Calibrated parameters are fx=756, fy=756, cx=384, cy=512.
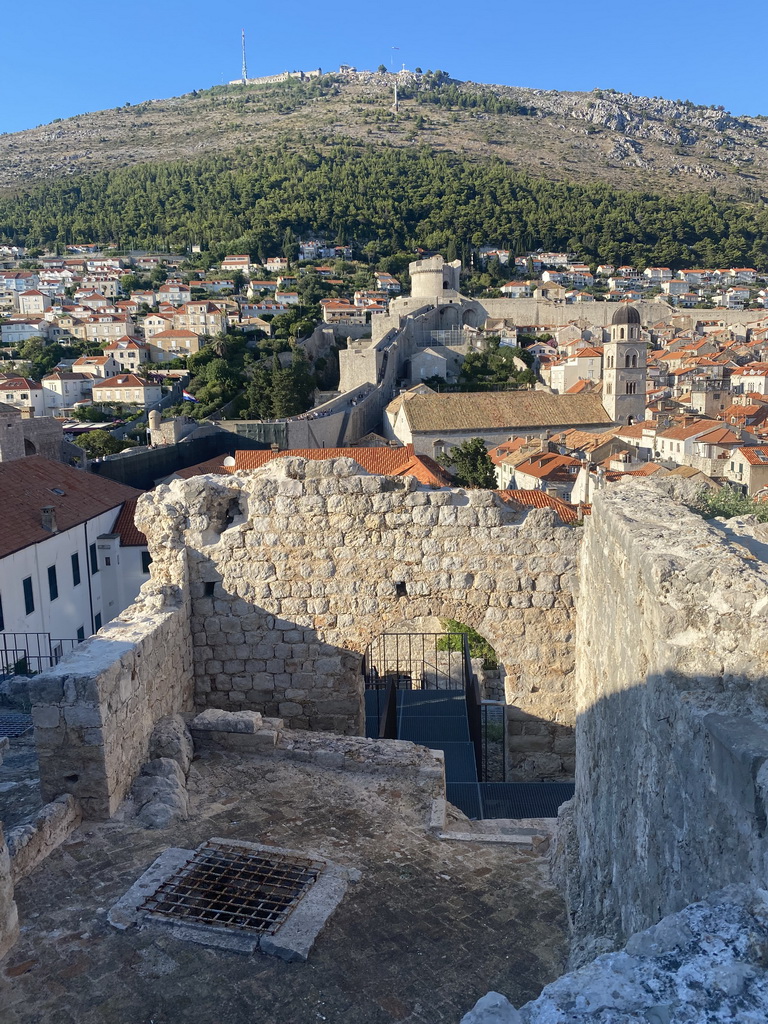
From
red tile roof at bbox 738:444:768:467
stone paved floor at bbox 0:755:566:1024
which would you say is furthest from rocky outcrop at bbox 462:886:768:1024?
red tile roof at bbox 738:444:768:467

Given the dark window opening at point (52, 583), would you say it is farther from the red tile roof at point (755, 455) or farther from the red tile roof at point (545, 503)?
the red tile roof at point (755, 455)

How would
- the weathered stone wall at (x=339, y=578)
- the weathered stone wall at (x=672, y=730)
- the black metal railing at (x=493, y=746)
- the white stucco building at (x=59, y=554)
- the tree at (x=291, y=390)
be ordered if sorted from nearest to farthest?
the weathered stone wall at (x=672, y=730), the weathered stone wall at (x=339, y=578), the black metal railing at (x=493, y=746), the white stucco building at (x=59, y=554), the tree at (x=291, y=390)

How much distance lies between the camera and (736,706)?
2543mm

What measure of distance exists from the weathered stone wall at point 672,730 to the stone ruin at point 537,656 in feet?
0.03

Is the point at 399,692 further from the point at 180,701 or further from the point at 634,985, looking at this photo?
the point at 634,985

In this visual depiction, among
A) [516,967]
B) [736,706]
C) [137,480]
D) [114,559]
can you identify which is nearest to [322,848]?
[516,967]

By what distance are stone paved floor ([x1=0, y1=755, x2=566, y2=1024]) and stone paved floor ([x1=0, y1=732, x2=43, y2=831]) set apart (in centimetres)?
48

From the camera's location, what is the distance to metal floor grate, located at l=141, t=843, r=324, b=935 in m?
4.16

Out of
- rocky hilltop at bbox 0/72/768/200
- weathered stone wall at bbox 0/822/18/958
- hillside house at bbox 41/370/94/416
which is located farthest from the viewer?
rocky hilltop at bbox 0/72/768/200

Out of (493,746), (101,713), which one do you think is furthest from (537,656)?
(101,713)

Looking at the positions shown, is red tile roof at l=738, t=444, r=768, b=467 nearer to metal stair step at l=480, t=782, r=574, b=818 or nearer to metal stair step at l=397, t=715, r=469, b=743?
metal stair step at l=397, t=715, r=469, b=743

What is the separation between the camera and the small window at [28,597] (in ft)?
57.2

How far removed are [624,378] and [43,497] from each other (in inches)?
1976

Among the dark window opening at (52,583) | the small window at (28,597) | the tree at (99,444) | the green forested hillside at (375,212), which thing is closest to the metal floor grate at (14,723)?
the small window at (28,597)
